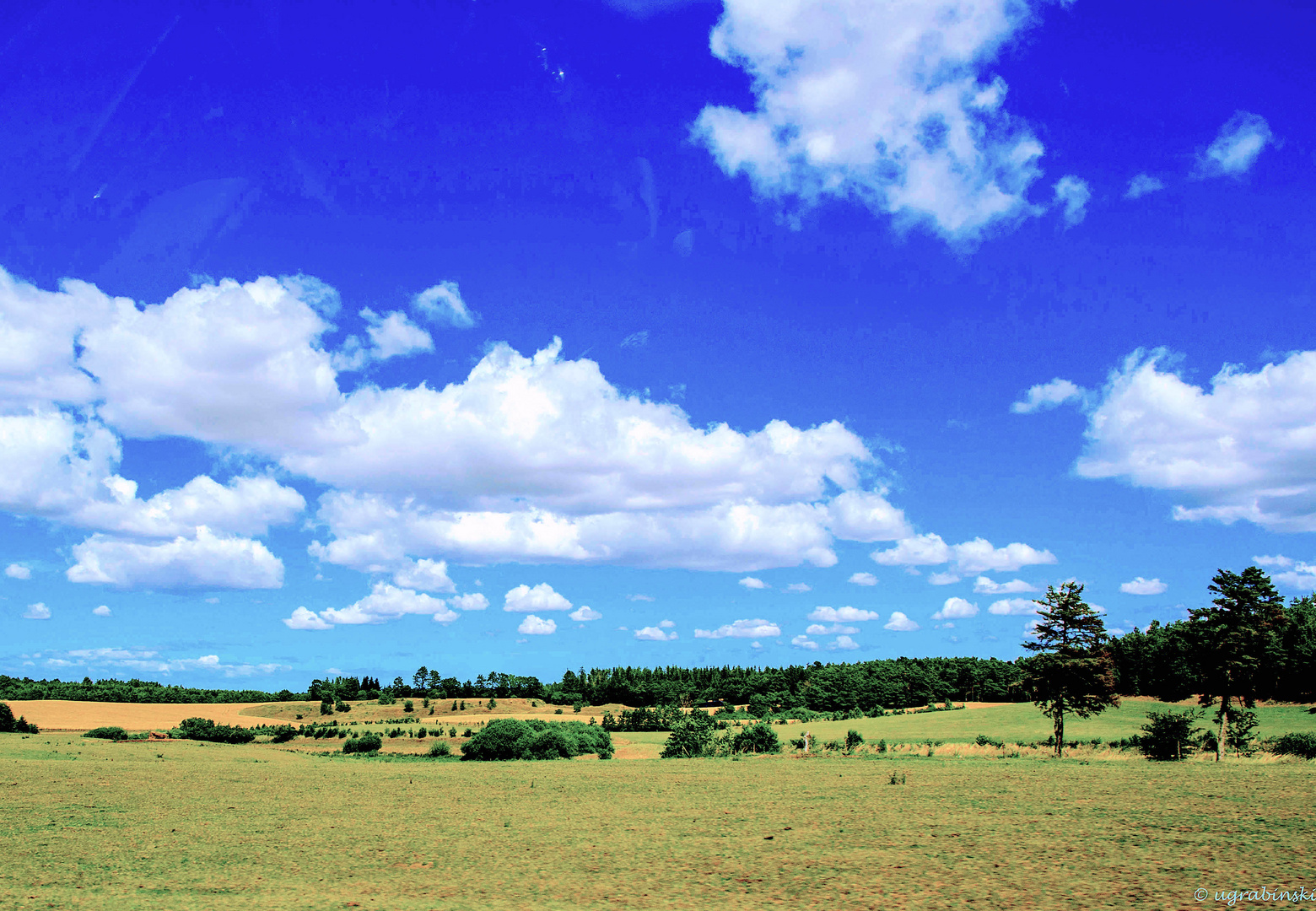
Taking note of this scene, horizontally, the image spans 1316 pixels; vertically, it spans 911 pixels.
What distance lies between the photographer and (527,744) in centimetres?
4597

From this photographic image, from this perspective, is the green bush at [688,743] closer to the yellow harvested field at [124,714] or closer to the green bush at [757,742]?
the green bush at [757,742]

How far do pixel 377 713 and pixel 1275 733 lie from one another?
85.5 meters

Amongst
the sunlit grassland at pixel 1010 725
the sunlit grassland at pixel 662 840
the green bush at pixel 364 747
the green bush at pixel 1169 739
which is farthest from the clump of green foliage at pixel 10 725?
the green bush at pixel 1169 739

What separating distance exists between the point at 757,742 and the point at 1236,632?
88.2ft

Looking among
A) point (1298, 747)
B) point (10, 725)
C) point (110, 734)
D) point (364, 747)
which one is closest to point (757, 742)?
point (364, 747)

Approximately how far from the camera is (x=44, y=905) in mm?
11312

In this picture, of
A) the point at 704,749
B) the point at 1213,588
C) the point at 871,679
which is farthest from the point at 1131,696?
the point at 704,749

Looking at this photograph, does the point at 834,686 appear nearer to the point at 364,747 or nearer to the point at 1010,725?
the point at 1010,725

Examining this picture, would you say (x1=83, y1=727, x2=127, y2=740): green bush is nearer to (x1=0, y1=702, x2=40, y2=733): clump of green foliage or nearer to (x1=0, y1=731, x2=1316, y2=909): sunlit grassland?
(x1=0, y1=702, x2=40, y2=733): clump of green foliage

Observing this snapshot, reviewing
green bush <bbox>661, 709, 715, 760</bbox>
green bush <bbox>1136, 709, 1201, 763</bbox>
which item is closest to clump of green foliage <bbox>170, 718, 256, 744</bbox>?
green bush <bbox>661, 709, 715, 760</bbox>

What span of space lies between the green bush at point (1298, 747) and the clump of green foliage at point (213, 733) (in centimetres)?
6289

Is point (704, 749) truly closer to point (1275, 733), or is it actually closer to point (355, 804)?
point (355, 804)

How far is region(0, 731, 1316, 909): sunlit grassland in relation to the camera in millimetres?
11602

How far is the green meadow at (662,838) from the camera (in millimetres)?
11586
